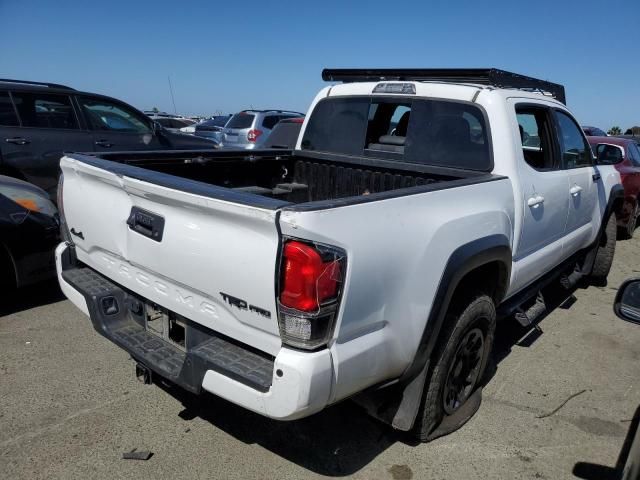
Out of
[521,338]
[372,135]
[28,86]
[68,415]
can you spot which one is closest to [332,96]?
[372,135]

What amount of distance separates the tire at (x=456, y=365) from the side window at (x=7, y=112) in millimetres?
5942

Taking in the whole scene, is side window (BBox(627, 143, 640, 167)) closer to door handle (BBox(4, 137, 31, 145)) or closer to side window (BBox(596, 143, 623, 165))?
side window (BBox(596, 143, 623, 165))

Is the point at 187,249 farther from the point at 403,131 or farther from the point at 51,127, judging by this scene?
the point at 51,127

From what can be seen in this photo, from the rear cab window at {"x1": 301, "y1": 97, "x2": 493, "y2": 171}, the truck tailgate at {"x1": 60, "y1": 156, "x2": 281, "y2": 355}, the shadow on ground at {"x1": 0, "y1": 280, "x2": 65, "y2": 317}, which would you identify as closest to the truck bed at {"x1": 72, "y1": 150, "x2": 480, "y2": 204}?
the rear cab window at {"x1": 301, "y1": 97, "x2": 493, "y2": 171}

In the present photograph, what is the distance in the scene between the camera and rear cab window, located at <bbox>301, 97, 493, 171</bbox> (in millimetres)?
3477

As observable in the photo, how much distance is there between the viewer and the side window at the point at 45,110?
6.40 m

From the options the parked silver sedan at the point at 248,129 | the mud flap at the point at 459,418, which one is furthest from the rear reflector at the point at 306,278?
the parked silver sedan at the point at 248,129

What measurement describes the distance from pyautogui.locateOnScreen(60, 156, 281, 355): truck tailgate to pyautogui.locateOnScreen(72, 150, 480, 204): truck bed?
2.32ft

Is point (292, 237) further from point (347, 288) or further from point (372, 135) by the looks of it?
point (372, 135)

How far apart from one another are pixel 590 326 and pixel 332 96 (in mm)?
3123

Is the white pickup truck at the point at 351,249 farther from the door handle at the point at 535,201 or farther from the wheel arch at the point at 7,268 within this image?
the wheel arch at the point at 7,268

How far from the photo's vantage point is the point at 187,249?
7.36ft

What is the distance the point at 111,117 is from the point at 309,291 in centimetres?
657

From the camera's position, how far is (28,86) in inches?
256
